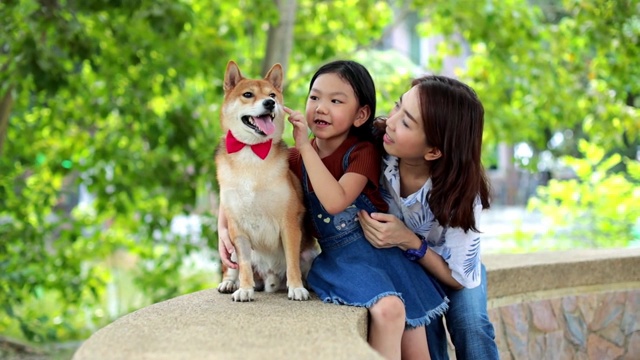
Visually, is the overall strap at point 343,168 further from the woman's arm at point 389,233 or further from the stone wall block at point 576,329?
the stone wall block at point 576,329

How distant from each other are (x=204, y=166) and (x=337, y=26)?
2.54m

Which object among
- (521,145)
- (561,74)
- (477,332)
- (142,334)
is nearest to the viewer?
(142,334)

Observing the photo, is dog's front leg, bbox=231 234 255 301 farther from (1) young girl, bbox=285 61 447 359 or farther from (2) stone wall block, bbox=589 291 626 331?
(2) stone wall block, bbox=589 291 626 331

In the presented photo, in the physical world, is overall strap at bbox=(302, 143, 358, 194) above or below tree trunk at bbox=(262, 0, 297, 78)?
below

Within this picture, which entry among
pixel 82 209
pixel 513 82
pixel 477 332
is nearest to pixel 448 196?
pixel 477 332

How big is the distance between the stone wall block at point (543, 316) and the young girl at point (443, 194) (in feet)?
3.11

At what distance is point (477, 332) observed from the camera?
10.1 feet

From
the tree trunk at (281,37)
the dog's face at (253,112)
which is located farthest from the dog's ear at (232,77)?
the tree trunk at (281,37)

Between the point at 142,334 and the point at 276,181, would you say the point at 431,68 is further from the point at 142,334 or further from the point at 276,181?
the point at 142,334

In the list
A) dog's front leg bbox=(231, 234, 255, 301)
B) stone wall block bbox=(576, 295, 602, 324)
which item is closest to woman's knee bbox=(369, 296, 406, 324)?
dog's front leg bbox=(231, 234, 255, 301)

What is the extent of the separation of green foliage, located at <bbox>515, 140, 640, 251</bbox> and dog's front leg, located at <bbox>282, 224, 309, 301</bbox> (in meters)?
5.14

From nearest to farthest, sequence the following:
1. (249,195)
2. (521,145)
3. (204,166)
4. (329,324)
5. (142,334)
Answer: (142,334) < (329,324) < (249,195) < (204,166) < (521,145)

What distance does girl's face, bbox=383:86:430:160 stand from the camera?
2.92 metres

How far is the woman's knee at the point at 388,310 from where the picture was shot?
271 cm
